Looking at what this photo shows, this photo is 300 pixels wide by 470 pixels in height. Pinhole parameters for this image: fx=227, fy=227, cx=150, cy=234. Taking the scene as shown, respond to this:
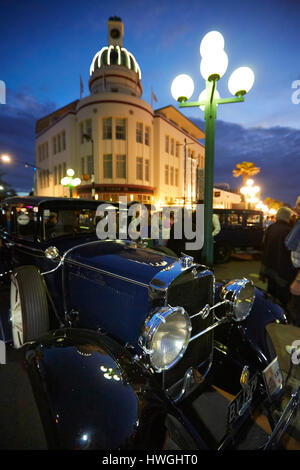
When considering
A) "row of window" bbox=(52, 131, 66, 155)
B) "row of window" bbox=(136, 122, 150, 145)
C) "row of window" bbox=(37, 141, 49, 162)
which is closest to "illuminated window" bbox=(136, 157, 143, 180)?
"row of window" bbox=(136, 122, 150, 145)

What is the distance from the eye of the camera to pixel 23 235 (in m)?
3.22

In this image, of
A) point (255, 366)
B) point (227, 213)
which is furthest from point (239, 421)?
point (227, 213)

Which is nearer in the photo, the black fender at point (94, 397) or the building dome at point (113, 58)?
the black fender at point (94, 397)

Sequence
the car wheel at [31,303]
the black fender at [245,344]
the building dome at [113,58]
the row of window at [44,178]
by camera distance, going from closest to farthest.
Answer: the black fender at [245,344]
the car wheel at [31,303]
the building dome at [113,58]
the row of window at [44,178]

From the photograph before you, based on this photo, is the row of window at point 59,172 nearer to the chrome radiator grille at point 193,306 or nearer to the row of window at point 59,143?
the row of window at point 59,143

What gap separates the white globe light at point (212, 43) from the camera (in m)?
3.73

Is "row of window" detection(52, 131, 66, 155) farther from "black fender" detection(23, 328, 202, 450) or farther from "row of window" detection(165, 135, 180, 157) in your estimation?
"black fender" detection(23, 328, 202, 450)

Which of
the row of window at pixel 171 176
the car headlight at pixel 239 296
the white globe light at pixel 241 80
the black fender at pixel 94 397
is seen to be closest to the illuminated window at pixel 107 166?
the row of window at pixel 171 176

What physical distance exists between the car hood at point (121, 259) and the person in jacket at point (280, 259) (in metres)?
2.82

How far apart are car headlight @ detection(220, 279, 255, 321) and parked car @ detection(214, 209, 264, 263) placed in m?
6.77

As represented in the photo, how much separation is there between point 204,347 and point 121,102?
79.5 ft

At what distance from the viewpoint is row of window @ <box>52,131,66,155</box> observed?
86.7ft

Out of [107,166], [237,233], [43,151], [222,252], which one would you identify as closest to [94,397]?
[222,252]

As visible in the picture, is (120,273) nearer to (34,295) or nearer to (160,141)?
(34,295)
